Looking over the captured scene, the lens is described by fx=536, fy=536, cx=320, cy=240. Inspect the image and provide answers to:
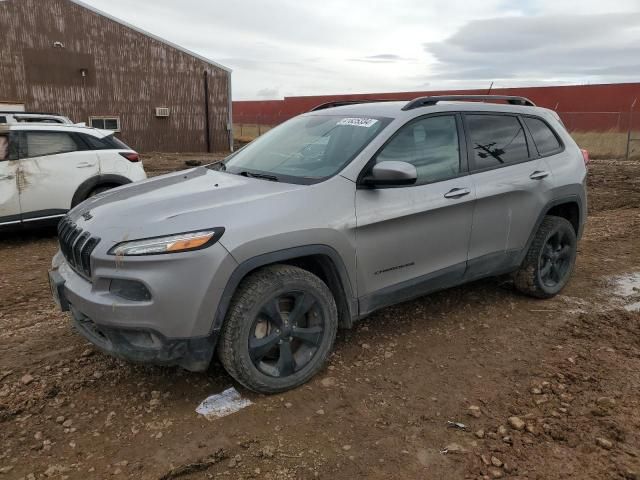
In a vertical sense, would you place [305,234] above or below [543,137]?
below

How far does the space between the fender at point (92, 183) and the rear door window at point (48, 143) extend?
1.59 ft

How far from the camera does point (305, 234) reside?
3156mm

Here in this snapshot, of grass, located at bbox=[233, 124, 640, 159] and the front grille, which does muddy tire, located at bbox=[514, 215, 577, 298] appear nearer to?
the front grille

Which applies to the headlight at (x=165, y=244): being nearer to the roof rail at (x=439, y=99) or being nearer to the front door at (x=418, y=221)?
the front door at (x=418, y=221)

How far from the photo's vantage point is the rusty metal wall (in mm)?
19594

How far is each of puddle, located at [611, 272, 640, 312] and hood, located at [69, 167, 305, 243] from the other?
3.46 meters

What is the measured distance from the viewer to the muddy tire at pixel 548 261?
15.5 ft

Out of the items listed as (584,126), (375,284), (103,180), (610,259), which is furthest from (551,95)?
(375,284)

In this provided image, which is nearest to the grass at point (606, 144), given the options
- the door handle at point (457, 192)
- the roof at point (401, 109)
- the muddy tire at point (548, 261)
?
the muddy tire at point (548, 261)

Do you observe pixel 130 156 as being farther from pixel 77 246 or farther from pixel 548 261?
pixel 548 261

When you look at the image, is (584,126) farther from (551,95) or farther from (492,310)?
(492,310)

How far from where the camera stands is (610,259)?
636 centimetres

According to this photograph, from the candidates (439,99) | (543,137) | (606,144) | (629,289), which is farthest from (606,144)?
(439,99)

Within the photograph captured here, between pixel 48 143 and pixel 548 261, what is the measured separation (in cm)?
629
